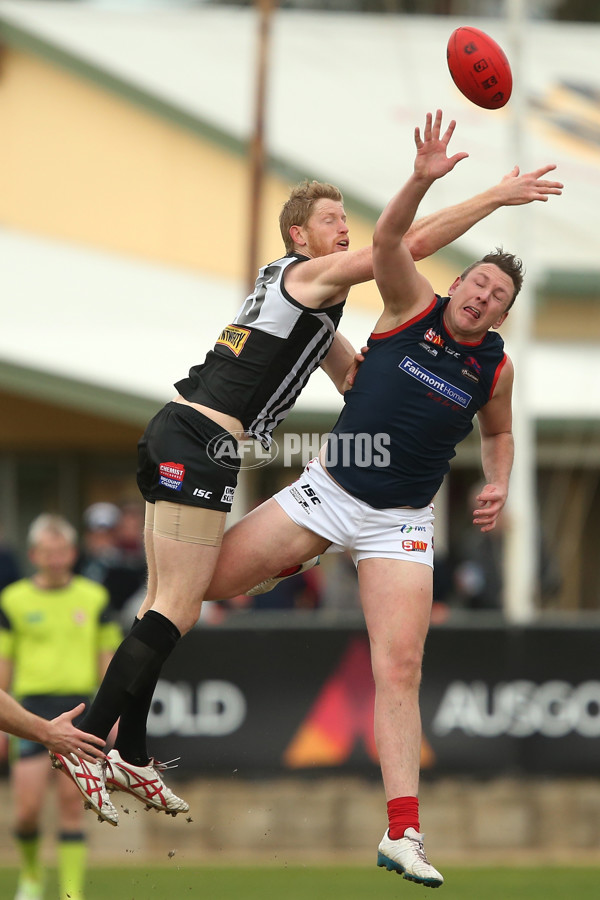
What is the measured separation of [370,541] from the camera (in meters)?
6.05

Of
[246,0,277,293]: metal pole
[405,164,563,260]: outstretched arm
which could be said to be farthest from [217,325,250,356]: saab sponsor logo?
[246,0,277,293]: metal pole

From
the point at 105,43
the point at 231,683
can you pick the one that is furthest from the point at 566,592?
the point at 105,43

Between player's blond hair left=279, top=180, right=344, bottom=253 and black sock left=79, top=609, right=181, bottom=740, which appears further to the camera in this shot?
player's blond hair left=279, top=180, right=344, bottom=253

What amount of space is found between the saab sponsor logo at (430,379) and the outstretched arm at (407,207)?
38 centimetres

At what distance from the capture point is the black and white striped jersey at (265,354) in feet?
19.2

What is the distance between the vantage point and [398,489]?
6059mm

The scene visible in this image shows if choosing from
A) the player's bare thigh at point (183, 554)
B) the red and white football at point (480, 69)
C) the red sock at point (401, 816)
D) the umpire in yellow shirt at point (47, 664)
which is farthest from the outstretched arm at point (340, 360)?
the umpire in yellow shirt at point (47, 664)

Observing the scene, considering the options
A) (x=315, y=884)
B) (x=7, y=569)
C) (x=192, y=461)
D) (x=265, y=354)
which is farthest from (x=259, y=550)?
(x=7, y=569)

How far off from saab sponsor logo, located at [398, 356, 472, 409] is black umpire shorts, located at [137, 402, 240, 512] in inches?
30.0

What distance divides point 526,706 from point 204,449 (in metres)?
6.14

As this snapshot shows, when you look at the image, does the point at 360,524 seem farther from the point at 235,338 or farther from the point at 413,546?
the point at 235,338

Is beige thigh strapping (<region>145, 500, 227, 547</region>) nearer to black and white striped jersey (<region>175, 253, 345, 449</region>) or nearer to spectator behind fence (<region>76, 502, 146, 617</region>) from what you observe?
black and white striped jersey (<region>175, 253, 345, 449</region>)

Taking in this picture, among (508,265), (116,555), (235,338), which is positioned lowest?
(235,338)

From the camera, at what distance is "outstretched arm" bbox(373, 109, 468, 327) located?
545 cm
